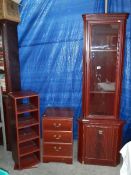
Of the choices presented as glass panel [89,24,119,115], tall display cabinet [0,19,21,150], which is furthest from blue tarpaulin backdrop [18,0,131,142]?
glass panel [89,24,119,115]

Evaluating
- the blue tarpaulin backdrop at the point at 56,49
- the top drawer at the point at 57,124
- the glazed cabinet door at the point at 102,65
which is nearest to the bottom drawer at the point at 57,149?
the top drawer at the point at 57,124

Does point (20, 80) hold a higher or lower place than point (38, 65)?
lower

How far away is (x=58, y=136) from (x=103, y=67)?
0.96 m

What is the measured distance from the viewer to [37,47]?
2.60m

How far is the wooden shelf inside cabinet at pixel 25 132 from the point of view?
7.27 feet

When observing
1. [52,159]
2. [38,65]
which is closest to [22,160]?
[52,159]

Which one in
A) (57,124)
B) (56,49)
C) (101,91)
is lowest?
(57,124)

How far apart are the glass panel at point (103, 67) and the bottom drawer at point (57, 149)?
1.69 feet

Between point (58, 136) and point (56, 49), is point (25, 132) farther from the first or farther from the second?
point (56, 49)

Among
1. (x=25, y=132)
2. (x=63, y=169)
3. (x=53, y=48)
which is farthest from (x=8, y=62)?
(x=63, y=169)

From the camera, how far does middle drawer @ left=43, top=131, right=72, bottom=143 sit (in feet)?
7.63

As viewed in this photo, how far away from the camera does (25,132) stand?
2.44m

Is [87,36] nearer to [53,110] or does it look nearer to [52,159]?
[53,110]

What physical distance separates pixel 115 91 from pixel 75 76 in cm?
62
